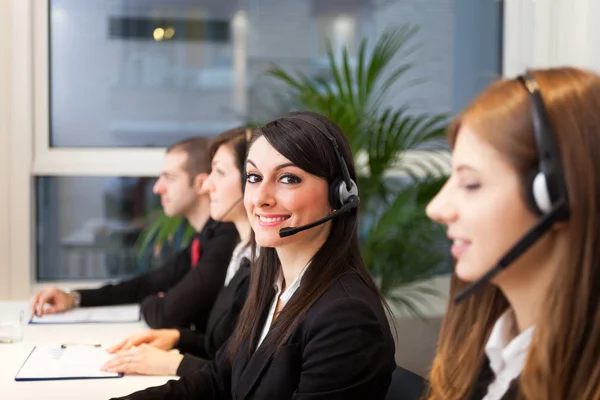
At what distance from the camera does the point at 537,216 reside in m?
0.88

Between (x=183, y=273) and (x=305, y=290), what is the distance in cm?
151

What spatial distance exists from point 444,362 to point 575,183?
0.38 m

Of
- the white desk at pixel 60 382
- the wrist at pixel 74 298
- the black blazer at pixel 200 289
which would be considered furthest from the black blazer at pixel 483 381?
the wrist at pixel 74 298

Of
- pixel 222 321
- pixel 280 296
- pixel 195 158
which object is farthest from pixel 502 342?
pixel 195 158

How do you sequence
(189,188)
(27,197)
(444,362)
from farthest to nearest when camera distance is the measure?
(27,197)
(189,188)
(444,362)

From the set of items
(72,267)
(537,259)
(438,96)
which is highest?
(438,96)

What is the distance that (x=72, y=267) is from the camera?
3701mm

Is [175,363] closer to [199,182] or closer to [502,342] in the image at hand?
[199,182]

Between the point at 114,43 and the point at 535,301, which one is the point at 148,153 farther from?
the point at 535,301

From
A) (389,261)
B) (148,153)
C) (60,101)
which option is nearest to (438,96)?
(389,261)

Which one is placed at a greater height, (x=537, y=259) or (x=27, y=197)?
(x=537, y=259)

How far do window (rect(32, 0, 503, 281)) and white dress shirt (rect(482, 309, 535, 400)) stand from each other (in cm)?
267

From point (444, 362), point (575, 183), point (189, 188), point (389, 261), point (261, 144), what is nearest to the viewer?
point (575, 183)

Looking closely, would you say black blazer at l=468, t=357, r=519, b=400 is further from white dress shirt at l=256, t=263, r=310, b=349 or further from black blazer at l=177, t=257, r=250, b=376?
black blazer at l=177, t=257, r=250, b=376
